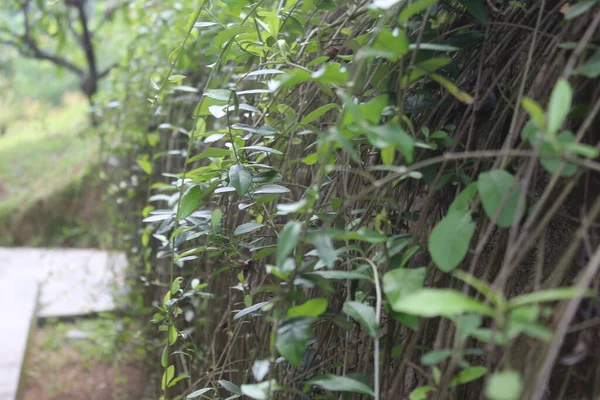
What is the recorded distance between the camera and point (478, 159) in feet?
2.05

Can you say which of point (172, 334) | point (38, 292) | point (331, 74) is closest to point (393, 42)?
point (331, 74)

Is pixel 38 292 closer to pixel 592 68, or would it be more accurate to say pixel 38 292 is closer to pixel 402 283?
pixel 402 283

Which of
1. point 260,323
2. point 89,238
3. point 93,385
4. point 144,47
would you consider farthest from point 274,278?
point 89,238

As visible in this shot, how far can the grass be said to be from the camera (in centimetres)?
495

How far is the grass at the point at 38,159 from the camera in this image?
4945 millimetres

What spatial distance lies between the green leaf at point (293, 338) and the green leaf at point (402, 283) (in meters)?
0.08

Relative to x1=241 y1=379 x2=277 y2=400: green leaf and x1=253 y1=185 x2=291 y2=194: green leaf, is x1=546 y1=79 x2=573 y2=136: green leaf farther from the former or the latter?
x1=253 y1=185 x2=291 y2=194: green leaf

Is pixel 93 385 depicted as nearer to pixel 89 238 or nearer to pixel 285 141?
pixel 285 141

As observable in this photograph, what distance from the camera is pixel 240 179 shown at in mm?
775

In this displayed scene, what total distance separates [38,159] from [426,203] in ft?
20.2

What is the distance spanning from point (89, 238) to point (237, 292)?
12.0 ft

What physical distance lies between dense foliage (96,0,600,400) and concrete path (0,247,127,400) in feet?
4.80

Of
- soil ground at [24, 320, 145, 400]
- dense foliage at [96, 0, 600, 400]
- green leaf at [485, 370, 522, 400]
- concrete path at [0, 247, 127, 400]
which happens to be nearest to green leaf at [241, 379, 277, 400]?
dense foliage at [96, 0, 600, 400]

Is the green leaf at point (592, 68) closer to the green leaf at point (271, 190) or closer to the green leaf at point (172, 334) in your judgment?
the green leaf at point (271, 190)
